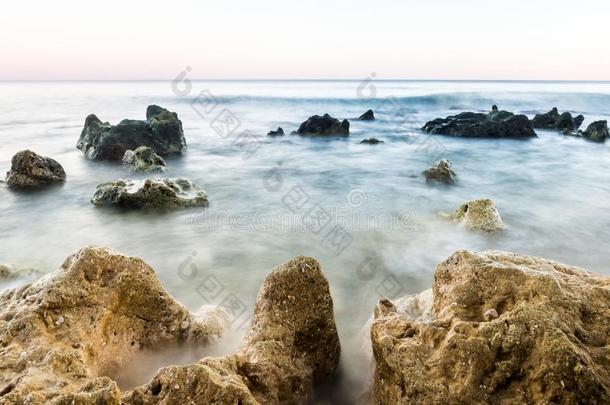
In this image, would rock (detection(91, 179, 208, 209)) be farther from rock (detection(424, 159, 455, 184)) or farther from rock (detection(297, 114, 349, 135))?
rock (detection(297, 114, 349, 135))

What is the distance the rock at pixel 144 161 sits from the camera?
1248 cm

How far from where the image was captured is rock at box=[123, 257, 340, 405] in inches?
98.2

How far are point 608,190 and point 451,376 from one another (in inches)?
478

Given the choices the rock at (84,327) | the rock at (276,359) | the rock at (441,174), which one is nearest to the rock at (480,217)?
the rock at (441,174)

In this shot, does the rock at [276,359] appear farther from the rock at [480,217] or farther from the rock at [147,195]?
the rock at [147,195]

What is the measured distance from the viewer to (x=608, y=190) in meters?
11.9

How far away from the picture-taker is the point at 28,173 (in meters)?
10.6

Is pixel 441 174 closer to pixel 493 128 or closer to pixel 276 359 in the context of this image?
pixel 276 359

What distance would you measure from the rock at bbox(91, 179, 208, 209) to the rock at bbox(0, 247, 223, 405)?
539cm

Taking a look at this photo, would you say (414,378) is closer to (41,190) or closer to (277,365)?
(277,365)

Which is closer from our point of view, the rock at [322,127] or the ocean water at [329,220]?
the ocean water at [329,220]

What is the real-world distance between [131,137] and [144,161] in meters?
2.19

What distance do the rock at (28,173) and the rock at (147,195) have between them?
2320mm

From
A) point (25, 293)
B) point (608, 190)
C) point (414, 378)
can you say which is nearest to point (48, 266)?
point (25, 293)
